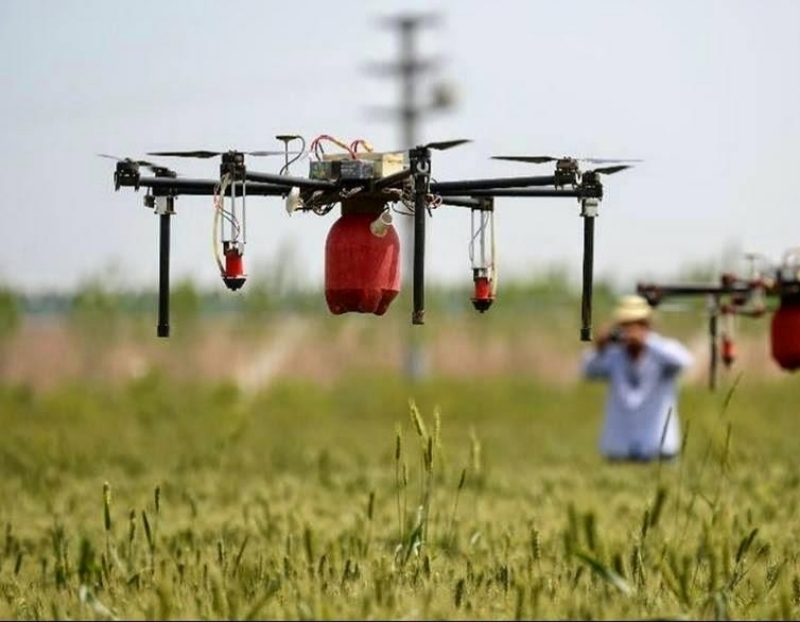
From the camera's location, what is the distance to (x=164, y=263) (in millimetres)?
6168

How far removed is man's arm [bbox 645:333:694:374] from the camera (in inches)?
593

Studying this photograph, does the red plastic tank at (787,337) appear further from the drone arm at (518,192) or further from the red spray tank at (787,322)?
the drone arm at (518,192)

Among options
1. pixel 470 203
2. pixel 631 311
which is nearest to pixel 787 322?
pixel 470 203

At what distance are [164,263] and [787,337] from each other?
10.0 feet

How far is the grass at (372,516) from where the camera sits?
221 inches

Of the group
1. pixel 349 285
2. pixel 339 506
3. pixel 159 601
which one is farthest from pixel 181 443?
pixel 159 601

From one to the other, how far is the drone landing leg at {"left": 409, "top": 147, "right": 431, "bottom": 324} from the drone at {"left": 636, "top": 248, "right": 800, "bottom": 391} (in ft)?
8.83

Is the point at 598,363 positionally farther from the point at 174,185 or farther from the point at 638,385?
the point at 174,185

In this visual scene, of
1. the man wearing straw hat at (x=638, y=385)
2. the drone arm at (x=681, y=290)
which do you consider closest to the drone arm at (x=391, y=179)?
the drone arm at (x=681, y=290)

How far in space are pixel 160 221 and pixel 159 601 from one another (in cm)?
141

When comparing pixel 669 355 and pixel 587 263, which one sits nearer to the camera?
pixel 587 263

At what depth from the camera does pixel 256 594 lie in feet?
19.0

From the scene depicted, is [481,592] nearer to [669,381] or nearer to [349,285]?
[349,285]

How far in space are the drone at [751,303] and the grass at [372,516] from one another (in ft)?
1.69
